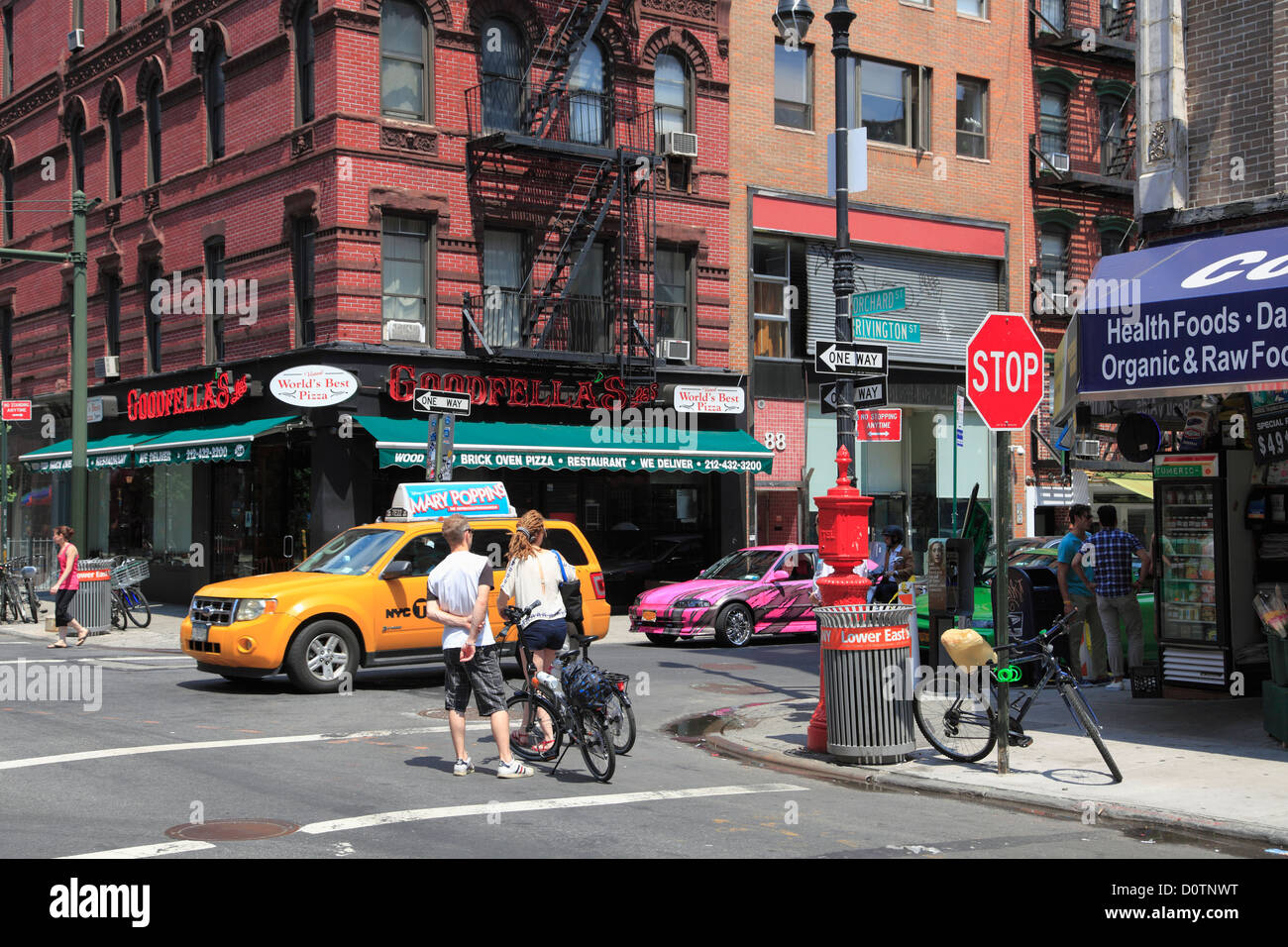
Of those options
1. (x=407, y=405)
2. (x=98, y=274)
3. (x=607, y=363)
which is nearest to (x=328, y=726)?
(x=407, y=405)

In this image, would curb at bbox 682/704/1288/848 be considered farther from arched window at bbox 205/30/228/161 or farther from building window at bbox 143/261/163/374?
building window at bbox 143/261/163/374

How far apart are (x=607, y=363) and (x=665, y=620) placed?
7.25 m

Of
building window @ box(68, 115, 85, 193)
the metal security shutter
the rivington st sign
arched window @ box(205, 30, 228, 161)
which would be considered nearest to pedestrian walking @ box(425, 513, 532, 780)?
the rivington st sign

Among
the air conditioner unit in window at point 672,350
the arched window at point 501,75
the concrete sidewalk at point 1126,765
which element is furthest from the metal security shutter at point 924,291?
the concrete sidewalk at point 1126,765

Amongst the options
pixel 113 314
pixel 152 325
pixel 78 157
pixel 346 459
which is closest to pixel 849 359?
pixel 346 459

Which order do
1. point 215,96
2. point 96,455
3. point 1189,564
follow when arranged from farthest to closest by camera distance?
point 96,455 → point 215,96 → point 1189,564

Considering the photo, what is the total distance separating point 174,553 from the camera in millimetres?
28453

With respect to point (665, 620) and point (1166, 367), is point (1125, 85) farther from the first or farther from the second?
point (1166, 367)

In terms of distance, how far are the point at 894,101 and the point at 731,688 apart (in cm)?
1931

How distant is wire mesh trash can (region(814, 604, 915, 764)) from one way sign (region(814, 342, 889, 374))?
3.20 metres

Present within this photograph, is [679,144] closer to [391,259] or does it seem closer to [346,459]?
[391,259]

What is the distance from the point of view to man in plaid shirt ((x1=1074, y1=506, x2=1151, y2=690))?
14.4 m

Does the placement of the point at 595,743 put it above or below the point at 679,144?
below

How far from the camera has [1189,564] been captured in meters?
13.0
